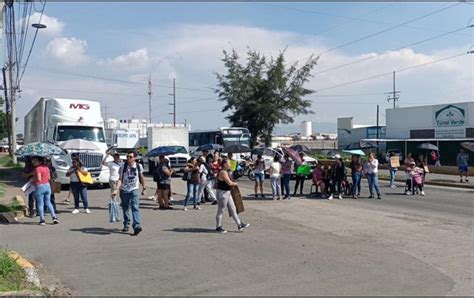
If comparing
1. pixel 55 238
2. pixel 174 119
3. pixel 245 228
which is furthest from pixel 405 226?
pixel 174 119

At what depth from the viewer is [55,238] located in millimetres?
10883

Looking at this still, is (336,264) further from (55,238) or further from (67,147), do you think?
(67,147)

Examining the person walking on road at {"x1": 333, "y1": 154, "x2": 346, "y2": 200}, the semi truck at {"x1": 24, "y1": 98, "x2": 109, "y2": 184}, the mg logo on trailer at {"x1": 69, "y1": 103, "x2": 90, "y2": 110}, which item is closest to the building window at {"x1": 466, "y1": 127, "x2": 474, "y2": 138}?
the person walking on road at {"x1": 333, "y1": 154, "x2": 346, "y2": 200}

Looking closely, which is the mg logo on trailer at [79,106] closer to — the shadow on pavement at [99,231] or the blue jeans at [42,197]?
the blue jeans at [42,197]

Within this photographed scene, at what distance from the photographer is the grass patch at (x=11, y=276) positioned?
6.72 meters

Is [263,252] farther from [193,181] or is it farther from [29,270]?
[193,181]

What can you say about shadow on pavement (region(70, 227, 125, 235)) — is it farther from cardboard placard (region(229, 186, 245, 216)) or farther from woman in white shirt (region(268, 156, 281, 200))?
woman in white shirt (region(268, 156, 281, 200))

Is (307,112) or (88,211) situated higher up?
(307,112)

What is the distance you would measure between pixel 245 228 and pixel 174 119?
74180mm

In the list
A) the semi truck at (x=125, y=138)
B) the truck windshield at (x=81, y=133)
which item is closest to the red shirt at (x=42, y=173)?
the truck windshield at (x=81, y=133)

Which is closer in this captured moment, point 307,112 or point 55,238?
point 55,238

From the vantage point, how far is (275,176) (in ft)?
61.0

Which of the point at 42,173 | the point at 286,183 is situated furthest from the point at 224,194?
the point at 286,183

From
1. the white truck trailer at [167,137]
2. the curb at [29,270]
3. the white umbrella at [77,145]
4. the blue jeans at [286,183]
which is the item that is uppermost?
the white truck trailer at [167,137]
